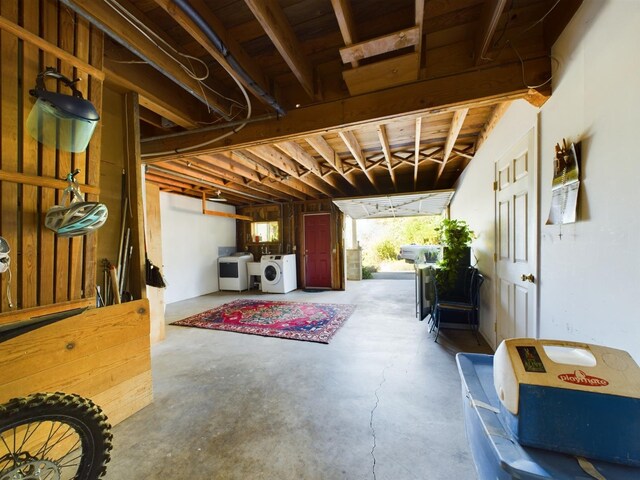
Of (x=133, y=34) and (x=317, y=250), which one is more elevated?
(x=133, y=34)

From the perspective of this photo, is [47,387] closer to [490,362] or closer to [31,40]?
[31,40]

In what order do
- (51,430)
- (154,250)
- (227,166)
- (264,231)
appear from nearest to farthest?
(51,430) < (154,250) < (227,166) < (264,231)

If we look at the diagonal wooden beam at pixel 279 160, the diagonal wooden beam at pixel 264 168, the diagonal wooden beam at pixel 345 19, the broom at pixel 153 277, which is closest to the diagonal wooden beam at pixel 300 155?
the diagonal wooden beam at pixel 279 160

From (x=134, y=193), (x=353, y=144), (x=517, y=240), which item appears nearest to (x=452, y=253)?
(x=517, y=240)

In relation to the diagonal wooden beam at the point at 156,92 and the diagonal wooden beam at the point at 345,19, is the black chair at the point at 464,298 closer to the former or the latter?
the diagonal wooden beam at the point at 345,19

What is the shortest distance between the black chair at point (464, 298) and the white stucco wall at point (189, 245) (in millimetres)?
5296

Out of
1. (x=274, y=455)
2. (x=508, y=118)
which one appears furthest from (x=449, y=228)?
(x=274, y=455)

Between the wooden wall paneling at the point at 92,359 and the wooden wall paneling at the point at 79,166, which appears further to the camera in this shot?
the wooden wall paneling at the point at 79,166

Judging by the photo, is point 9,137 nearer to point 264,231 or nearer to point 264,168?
point 264,168

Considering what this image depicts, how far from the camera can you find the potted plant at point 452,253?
10.9ft

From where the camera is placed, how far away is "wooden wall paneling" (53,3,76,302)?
1463 mm

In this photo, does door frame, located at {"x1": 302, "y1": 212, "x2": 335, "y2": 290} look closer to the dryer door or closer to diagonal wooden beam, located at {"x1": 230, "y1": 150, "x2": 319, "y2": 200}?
diagonal wooden beam, located at {"x1": 230, "y1": 150, "x2": 319, "y2": 200}

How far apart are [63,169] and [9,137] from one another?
0.77 ft

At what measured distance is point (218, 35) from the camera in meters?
1.53
